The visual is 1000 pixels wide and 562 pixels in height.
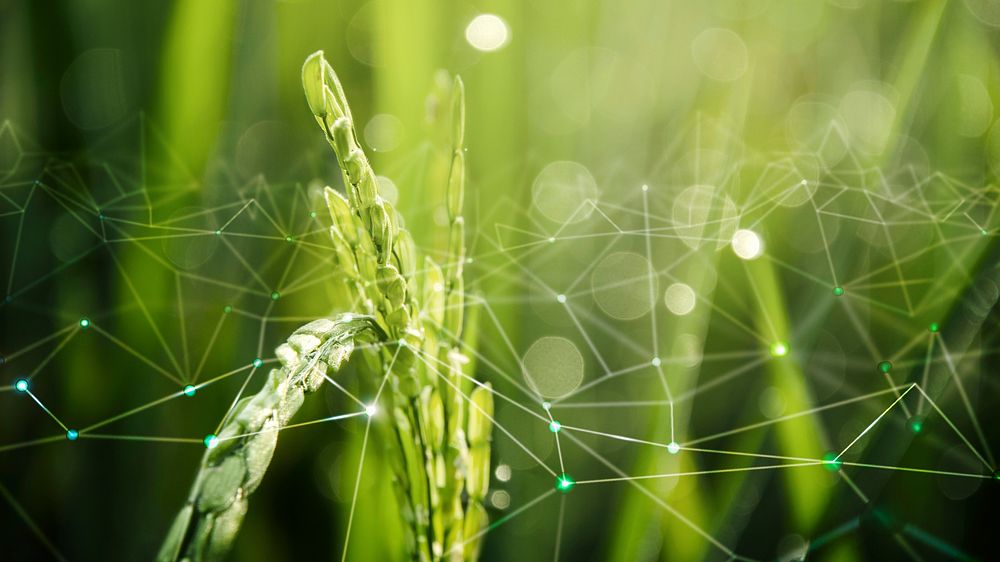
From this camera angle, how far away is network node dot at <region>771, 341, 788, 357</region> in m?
0.57

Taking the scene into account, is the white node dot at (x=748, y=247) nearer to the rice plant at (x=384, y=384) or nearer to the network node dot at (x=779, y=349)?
the network node dot at (x=779, y=349)

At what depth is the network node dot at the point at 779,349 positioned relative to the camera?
570 mm

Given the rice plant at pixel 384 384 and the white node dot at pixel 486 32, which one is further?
the white node dot at pixel 486 32

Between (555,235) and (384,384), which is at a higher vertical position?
(555,235)

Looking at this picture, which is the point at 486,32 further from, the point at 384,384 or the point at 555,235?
the point at 384,384

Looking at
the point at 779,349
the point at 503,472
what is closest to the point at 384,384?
the point at 503,472

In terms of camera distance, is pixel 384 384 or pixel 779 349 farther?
pixel 779 349

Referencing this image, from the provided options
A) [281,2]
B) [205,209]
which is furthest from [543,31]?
[205,209]

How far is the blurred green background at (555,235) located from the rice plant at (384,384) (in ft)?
0.44

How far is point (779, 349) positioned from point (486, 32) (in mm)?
450

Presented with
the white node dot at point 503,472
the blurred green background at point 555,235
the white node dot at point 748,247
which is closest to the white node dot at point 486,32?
the blurred green background at point 555,235

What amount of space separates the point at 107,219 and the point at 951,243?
764 millimetres

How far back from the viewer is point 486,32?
2.16 feet

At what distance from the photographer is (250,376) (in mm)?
525
